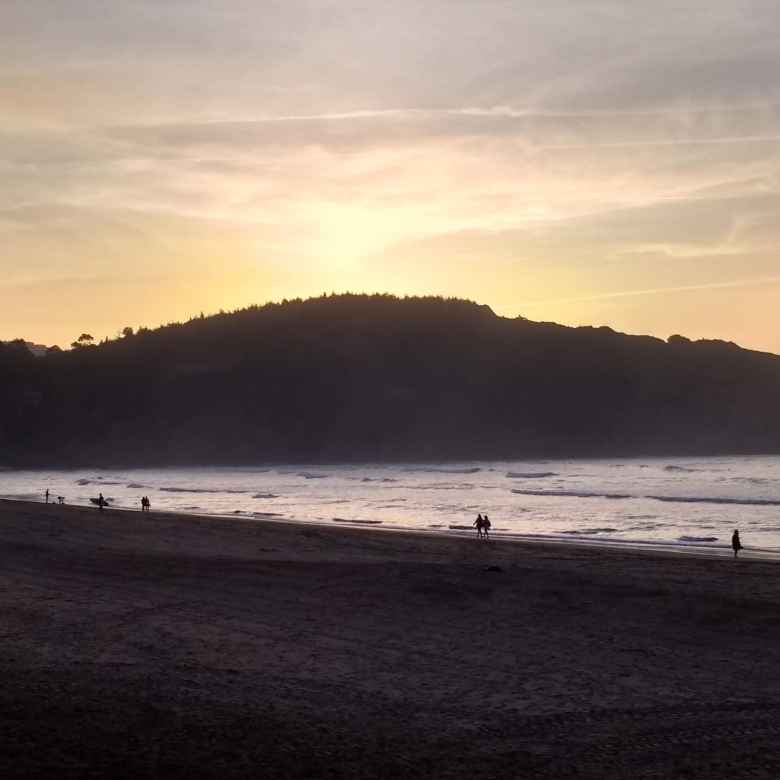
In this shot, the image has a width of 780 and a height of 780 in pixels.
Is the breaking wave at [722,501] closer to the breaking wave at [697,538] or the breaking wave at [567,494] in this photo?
the breaking wave at [567,494]

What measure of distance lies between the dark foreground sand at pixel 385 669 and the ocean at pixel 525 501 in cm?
1045

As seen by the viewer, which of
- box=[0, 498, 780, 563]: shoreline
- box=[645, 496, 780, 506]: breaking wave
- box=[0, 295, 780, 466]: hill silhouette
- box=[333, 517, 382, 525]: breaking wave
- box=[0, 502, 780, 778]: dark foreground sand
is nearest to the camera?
box=[0, 502, 780, 778]: dark foreground sand

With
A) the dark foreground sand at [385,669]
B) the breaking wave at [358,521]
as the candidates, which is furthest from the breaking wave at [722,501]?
the dark foreground sand at [385,669]

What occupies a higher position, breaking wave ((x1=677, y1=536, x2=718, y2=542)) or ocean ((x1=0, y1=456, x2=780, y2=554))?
breaking wave ((x1=677, y1=536, x2=718, y2=542))

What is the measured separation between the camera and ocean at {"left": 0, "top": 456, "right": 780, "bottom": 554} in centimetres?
2990

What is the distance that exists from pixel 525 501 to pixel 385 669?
36227 millimetres

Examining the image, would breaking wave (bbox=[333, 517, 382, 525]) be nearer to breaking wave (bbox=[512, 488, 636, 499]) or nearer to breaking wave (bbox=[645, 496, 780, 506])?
breaking wave (bbox=[645, 496, 780, 506])

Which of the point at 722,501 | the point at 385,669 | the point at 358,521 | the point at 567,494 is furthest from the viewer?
the point at 567,494

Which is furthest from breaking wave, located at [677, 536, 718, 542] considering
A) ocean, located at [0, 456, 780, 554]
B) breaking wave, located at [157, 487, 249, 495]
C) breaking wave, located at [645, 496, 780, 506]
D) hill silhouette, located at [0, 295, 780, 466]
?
hill silhouette, located at [0, 295, 780, 466]

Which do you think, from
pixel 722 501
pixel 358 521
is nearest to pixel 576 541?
pixel 358 521

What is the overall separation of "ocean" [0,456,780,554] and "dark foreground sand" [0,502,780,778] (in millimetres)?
10455

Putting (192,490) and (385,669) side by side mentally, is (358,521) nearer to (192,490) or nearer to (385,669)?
(385,669)

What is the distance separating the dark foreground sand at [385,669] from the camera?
7.19 meters

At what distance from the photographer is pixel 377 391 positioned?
129 metres
